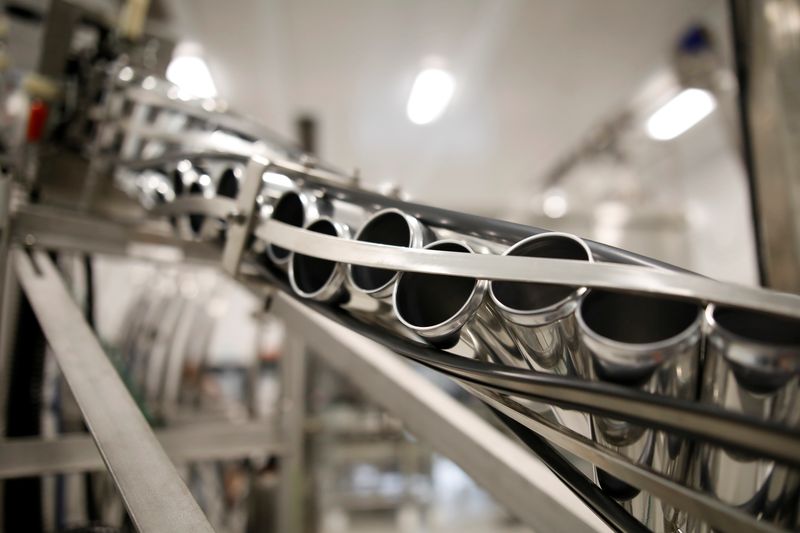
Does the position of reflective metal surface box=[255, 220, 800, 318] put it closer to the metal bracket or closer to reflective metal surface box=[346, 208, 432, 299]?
reflective metal surface box=[346, 208, 432, 299]

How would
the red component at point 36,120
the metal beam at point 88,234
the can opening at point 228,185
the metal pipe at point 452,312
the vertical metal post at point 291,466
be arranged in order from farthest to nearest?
1. the vertical metal post at point 291,466
2. the red component at point 36,120
3. the metal beam at point 88,234
4. the can opening at point 228,185
5. the metal pipe at point 452,312

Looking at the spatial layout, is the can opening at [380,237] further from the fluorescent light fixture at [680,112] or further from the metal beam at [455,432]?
the fluorescent light fixture at [680,112]

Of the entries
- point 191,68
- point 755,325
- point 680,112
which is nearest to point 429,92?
point 191,68

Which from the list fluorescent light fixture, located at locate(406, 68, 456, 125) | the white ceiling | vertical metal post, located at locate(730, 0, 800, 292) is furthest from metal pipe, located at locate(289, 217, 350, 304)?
fluorescent light fixture, located at locate(406, 68, 456, 125)

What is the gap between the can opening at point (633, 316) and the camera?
1.02 feet

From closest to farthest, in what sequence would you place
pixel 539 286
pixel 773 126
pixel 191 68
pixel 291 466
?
pixel 539 286 < pixel 773 126 < pixel 291 466 < pixel 191 68

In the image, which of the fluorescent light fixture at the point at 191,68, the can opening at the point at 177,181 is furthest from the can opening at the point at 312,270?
the fluorescent light fixture at the point at 191,68

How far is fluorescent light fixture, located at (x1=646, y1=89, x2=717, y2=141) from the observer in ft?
8.71

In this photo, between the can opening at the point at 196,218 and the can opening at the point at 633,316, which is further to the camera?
the can opening at the point at 196,218

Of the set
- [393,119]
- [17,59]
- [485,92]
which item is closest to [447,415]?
[17,59]

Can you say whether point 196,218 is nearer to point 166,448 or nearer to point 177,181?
point 177,181

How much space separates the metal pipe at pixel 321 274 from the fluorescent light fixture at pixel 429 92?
2.24 metres

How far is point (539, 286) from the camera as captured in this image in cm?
36

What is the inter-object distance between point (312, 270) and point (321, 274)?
1cm
